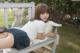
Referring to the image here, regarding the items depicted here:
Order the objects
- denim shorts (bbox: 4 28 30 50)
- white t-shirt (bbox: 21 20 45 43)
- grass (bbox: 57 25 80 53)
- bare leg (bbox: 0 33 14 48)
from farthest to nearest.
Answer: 1. grass (bbox: 57 25 80 53)
2. white t-shirt (bbox: 21 20 45 43)
3. denim shorts (bbox: 4 28 30 50)
4. bare leg (bbox: 0 33 14 48)

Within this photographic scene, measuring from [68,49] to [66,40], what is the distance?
2.33 feet

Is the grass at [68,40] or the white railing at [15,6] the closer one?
the white railing at [15,6]

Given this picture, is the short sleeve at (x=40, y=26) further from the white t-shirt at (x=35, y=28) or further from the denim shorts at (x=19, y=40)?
the denim shorts at (x=19, y=40)

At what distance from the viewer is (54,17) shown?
766cm

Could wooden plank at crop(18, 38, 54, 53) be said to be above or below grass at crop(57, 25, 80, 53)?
above

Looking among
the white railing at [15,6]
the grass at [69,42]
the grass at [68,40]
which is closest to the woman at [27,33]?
the white railing at [15,6]

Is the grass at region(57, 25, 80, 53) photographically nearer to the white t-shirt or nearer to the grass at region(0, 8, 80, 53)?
the grass at region(0, 8, 80, 53)

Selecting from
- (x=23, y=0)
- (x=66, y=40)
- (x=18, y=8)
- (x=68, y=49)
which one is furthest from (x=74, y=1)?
(x=18, y=8)

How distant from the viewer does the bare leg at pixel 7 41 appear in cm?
206

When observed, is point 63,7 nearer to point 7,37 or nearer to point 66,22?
point 66,22

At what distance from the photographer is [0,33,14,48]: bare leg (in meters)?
2.06

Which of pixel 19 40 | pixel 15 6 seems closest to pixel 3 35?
pixel 19 40

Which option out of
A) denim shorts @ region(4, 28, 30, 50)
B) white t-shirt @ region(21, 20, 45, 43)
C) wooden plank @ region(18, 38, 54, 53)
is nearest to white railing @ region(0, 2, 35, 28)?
white t-shirt @ region(21, 20, 45, 43)

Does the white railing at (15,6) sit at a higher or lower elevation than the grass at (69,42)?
higher
